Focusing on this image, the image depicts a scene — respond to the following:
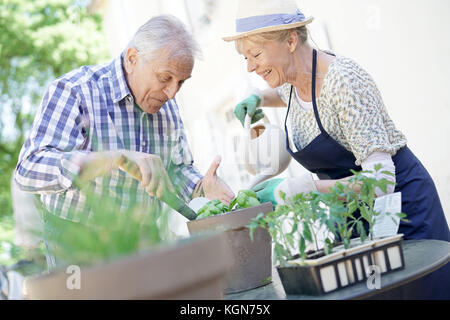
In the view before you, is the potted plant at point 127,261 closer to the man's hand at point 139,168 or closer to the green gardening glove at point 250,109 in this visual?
the man's hand at point 139,168

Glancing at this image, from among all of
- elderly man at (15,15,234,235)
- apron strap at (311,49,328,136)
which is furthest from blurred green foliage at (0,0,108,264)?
apron strap at (311,49,328,136)

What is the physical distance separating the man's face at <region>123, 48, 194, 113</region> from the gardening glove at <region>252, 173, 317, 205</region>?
64 centimetres

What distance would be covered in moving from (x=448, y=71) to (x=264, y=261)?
230cm

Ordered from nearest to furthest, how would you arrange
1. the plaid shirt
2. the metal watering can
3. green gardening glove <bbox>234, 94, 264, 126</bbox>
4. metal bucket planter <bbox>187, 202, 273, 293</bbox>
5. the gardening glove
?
1. metal bucket planter <bbox>187, 202, 273, 293</bbox>
2. the gardening glove
3. the plaid shirt
4. the metal watering can
5. green gardening glove <bbox>234, 94, 264, 126</bbox>

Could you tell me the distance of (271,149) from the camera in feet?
6.54

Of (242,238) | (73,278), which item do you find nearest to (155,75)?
(242,238)

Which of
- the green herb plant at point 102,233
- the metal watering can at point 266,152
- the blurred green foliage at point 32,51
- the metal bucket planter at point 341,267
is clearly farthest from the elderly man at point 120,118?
the blurred green foliage at point 32,51

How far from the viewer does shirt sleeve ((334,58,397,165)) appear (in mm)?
1674

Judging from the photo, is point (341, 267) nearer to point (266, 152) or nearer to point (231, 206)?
point (231, 206)

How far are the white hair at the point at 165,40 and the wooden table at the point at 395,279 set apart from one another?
3.42ft

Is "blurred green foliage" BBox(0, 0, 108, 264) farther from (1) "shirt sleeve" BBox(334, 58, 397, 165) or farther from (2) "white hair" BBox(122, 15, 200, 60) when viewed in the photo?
(1) "shirt sleeve" BBox(334, 58, 397, 165)

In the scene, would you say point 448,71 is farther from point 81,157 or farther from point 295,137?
point 81,157

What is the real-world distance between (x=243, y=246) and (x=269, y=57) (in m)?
0.94

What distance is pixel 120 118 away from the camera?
2.19m
